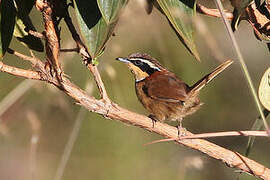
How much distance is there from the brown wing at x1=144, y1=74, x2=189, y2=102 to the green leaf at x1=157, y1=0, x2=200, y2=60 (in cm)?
113

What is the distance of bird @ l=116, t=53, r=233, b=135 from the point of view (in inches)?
113

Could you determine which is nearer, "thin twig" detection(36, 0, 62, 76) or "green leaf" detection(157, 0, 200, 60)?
"green leaf" detection(157, 0, 200, 60)

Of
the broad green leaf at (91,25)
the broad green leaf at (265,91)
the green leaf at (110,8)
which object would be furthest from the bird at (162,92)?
the green leaf at (110,8)

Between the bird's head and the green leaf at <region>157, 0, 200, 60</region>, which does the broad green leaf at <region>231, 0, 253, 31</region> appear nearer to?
the green leaf at <region>157, 0, 200, 60</region>

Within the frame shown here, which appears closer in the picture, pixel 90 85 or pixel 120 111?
pixel 120 111

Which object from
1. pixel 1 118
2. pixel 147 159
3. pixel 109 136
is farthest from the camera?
pixel 109 136

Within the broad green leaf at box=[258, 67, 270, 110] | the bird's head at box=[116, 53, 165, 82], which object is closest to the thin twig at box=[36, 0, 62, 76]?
the broad green leaf at box=[258, 67, 270, 110]

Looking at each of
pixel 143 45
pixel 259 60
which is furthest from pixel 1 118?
pixel 259 60

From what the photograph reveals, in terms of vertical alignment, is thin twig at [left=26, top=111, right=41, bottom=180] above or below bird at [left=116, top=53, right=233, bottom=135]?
below

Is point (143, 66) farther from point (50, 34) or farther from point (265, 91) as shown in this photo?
point (50, 34)

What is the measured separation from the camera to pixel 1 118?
364cm

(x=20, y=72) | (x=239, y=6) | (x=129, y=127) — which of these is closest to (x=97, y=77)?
(x=20, y=72)

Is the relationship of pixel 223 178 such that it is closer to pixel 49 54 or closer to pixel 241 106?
pixel 241 106

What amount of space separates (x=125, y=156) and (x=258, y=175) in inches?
86.9
